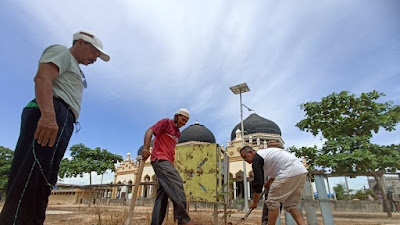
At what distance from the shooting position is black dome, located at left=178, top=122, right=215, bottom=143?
2597cm

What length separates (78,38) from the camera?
68.4 inches

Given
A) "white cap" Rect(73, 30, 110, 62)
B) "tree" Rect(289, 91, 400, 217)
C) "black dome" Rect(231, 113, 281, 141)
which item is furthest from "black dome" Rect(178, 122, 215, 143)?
"white cap" Rect(73, 30, 110, 62)

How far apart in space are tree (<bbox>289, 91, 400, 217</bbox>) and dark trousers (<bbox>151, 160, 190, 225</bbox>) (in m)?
6.74

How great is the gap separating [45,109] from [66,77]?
35 cm

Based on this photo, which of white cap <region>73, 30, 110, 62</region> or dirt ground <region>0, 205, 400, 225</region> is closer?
white cap <region>73, 30, 110, 62</region>

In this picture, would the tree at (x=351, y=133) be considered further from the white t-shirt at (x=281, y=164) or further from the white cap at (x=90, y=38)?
the white cap at (x=90, y=38)

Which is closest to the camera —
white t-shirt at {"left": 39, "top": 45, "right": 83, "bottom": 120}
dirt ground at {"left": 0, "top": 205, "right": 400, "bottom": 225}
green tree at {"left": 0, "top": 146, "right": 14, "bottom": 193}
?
white t-shirt at {"left": 39, "top": 45, "right": 83, "bottom": 120}

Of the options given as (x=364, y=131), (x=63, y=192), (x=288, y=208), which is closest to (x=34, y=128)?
(x=288, y=208)

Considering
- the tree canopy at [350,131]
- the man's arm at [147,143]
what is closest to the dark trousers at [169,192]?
the man's arm at [147,143]

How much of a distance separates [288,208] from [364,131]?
24.7 feet

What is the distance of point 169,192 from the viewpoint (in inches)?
103

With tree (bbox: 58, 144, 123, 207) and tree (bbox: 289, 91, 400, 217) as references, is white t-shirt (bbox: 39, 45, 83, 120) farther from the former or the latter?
tree (bbox: 58, 144, 123, 207)

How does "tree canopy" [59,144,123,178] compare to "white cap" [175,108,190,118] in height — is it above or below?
above

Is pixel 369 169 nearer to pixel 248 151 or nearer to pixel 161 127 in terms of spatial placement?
pixel 248 151
